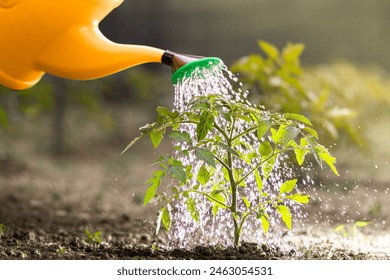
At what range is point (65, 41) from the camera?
2139 mm

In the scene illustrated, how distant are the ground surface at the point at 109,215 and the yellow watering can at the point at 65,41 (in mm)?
576

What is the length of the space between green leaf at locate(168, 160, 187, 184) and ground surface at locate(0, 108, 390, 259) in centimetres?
32

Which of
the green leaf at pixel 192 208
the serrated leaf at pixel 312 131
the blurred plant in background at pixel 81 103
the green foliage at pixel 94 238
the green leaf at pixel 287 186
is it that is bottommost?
the green foliage at pixel 94 238

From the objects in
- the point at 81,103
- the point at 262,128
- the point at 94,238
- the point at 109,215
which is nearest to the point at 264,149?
the point at 262,128

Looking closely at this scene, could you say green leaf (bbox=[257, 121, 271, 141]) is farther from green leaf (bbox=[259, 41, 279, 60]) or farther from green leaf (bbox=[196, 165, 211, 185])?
green leaf (bbox=[259, 41, 279, 60])

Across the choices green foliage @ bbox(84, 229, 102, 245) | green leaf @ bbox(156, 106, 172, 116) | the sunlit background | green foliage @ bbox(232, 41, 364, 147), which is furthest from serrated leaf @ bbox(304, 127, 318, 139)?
the sunlit background

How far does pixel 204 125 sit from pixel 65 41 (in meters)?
0.56

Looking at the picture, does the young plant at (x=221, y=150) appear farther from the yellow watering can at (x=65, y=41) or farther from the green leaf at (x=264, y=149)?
the yellow watering can at (x=65, y=41)

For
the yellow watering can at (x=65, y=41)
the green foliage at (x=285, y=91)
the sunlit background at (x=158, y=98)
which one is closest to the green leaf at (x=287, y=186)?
the yellow watering can at (x=65, y=41)

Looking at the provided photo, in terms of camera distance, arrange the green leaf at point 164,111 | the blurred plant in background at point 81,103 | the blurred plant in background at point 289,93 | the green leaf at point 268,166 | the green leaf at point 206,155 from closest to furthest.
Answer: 1. the green leaf at point 206,155
2. the green leaf at point 164,111
3. the green leaf at point 268,166
4. the blurred plant in background at point 289,93
5. the blurred plant in background at point 81,103

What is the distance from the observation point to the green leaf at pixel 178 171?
1831 mm

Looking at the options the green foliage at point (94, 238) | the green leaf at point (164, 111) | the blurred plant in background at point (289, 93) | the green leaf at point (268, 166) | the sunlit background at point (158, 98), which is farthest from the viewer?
the sunlit background at point (158, 98)

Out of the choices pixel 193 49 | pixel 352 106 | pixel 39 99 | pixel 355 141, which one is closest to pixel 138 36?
pixel 193 49

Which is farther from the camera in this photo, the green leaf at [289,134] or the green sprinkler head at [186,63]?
the green sprinkler head at [186,63]
